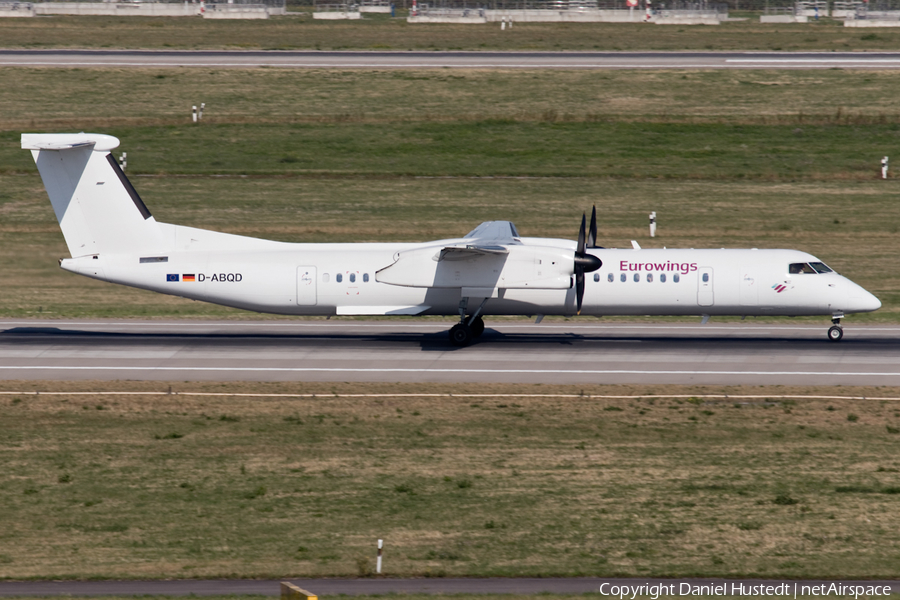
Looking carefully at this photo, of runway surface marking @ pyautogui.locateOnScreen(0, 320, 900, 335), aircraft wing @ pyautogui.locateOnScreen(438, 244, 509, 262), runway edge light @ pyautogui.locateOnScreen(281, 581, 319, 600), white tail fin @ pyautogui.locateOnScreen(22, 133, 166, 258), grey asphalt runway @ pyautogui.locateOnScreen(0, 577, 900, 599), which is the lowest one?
grey asphalt runway @ pyautogui.locateOnScreen(0, 577, 900, 599)

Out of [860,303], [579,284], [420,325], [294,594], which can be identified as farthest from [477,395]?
[294,594]

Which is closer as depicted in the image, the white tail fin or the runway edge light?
the runway edge light

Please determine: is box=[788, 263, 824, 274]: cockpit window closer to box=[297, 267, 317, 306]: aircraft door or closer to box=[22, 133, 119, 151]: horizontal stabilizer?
box=[297, 267, 317, 306]: aircraft door

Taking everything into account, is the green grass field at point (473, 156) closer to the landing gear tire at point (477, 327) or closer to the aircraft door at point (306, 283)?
the aircraft door at point (306, 283)

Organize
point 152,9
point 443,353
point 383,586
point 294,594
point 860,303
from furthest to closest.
A: 1. point 152,9
2. point 860,303
3. point 443,353
4. point 383,586
5. point 294,594

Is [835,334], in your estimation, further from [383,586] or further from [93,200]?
[93,200]

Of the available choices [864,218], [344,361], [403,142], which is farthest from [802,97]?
[344,361]

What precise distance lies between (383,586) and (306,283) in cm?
1725

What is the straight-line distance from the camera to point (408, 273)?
103 feet

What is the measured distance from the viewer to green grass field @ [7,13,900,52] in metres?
76.8

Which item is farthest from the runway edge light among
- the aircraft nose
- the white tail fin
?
the aircraft nose

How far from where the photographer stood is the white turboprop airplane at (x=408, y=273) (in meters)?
31.4

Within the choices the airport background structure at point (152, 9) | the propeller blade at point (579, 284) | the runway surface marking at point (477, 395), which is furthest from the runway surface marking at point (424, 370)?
the airport background structure at point (152, 9)

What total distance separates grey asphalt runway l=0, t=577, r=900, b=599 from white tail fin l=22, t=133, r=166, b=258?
17.3 metres
